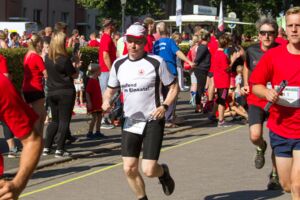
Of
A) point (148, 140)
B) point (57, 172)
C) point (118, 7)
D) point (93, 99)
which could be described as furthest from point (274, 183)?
point (118, 7)

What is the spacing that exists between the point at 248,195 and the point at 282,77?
2.68 m

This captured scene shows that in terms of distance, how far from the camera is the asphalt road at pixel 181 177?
8516 mm

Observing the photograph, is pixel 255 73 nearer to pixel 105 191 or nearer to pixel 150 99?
pixel 150 99

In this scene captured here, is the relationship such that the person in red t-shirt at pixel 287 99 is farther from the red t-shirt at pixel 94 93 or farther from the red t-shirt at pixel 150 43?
the red t-shirt at pixel 150 43

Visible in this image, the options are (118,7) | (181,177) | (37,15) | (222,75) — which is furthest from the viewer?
(37,15)

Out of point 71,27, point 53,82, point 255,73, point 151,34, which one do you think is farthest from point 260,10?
point 255,73

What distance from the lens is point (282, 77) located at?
20.0 ft

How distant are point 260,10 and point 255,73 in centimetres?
5441

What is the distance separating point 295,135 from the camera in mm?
6109

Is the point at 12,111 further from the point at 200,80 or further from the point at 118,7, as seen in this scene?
the point at 118,7

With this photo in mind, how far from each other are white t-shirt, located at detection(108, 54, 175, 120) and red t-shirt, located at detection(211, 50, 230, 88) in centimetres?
839

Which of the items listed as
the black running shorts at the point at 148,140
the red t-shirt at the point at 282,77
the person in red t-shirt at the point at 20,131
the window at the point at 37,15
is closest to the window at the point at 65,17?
the window at the point at 37,15

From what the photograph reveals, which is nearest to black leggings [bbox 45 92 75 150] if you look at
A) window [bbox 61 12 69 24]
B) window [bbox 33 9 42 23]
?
window [bbox 33 9 42 23]

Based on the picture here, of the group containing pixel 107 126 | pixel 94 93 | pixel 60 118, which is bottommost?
pixel 107 126
